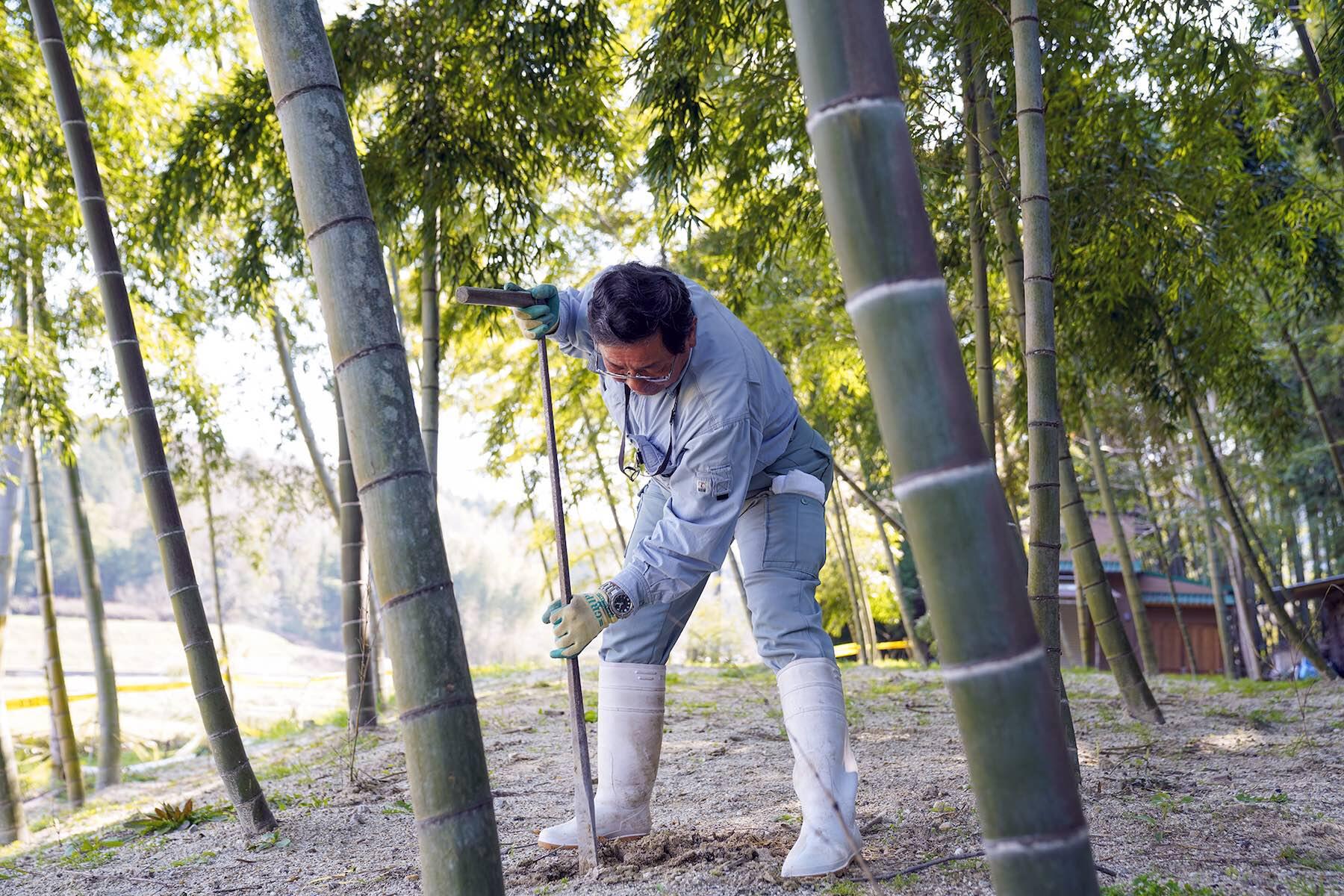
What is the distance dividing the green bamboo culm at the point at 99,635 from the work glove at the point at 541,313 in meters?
5.62

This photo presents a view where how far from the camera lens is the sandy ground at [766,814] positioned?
2.38m

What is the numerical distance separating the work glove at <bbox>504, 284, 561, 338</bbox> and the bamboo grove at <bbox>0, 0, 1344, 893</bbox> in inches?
24.8

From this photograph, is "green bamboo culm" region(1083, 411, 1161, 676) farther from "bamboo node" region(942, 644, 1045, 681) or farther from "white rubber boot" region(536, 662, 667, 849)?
"bamboo node" region(942, 644, 1045, 681)

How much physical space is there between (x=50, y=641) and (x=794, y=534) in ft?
19.8

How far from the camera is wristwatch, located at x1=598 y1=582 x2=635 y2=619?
7.38 ft

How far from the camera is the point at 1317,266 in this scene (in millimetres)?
6598

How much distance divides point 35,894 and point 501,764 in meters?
1.73

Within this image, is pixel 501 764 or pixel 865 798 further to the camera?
pixel 501 764

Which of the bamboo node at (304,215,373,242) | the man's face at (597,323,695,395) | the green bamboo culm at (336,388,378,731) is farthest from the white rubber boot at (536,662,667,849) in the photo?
the green bamboo culm at (336,388,378,731)

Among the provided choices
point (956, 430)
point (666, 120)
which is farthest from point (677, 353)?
point (666, 120)

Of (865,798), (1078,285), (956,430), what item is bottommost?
(865,798)

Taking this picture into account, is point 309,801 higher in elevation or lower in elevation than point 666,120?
lower

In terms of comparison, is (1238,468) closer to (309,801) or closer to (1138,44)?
(1138,44)

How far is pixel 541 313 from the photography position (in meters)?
2.69
